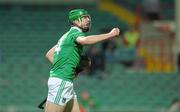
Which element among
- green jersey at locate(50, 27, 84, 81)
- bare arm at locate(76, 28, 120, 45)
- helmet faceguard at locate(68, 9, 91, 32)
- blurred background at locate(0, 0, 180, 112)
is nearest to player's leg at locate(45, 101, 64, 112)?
green jersey at locate(50, 27, 84, 81)

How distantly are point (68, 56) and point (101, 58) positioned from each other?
8444 millimetres

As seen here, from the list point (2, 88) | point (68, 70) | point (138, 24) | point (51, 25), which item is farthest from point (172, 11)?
point (68, 70)

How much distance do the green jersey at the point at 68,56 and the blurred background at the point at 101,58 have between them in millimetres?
6741

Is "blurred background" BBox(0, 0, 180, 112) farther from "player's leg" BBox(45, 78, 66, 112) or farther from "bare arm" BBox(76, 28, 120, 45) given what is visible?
"bare arm" BBox(76, 28, 120, 45)

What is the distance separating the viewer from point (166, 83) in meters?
17.2

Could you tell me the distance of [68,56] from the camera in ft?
27.1

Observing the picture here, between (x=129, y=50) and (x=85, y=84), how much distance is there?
4.60 feet

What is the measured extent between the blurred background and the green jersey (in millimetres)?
6741

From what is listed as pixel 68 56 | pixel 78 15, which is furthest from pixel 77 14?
pixel 68 56

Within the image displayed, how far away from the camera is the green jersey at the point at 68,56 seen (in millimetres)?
8250

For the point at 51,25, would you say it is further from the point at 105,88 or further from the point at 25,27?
the point at 105,88

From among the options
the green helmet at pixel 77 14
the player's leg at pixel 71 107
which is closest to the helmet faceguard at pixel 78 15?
the green helmet at pixel 77 14

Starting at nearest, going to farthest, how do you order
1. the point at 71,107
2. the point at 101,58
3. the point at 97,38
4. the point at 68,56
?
the point at 97,38, the point at 68,56, the point at 71,107, the point at 101,58

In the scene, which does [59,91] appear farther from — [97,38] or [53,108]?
[97,38]
